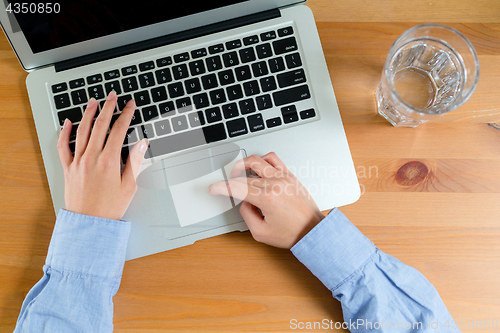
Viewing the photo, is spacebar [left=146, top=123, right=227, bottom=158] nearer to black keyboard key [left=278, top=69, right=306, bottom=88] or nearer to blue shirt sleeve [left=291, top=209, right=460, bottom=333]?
black keyboard key [left=278, top=69, right=306, bottom=88]

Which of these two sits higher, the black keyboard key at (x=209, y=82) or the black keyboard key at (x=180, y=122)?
the black keyboard key at (x=209, y=82)

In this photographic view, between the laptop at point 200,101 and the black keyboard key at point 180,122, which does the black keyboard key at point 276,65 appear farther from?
the black keyboard key at point 180,122

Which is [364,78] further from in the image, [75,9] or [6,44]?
[6,44]

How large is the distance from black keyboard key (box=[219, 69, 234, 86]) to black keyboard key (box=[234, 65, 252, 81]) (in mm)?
11

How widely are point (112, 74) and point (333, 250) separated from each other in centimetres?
49

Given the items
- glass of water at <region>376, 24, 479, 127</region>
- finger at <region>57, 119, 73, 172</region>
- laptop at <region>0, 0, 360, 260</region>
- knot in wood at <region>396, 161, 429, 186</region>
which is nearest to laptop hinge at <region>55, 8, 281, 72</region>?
laptop at <region>0, 0, 360, 260</region>

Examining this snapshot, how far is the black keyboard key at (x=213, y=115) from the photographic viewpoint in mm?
573

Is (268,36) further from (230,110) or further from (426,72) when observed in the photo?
(426,72)

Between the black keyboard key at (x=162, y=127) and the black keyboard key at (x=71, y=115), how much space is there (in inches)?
5.6

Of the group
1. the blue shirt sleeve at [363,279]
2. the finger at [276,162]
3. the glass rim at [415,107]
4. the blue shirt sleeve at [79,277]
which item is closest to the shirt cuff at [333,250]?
the blue shirt sleeve at [363,279]

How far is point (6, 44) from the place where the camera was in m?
0.64

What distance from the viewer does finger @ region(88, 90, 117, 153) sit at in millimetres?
568

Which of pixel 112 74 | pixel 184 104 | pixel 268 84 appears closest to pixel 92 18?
pixel 112 74

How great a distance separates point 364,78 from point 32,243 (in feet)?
2.25
